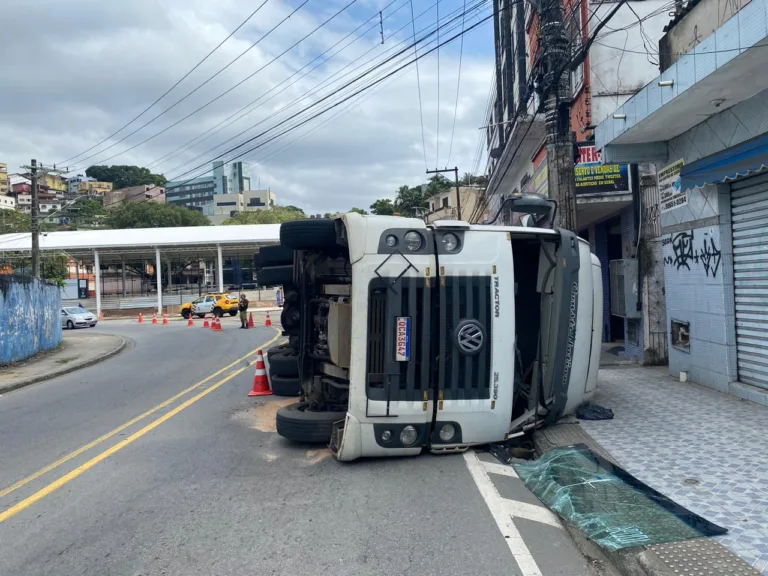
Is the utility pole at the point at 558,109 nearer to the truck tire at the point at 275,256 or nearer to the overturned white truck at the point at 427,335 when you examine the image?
the overturned white truck at the point at 427,335

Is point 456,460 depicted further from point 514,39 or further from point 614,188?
point 514,39

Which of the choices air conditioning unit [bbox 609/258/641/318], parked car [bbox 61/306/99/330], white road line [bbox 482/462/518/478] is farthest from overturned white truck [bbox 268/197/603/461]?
parked car [bbox 61/306/99/330]

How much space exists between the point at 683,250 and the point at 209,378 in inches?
354

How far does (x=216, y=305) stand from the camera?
35.8 m

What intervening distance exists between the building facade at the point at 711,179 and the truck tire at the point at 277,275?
5.36 m

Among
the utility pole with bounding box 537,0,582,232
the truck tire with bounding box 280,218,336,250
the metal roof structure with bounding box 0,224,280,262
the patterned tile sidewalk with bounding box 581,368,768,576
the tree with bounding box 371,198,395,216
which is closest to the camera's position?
the patterned tile sidewalk with bounding box 581,368,768,576

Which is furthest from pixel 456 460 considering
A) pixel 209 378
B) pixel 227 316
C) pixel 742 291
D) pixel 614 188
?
pixel 227 316

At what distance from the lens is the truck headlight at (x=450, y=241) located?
209 inches

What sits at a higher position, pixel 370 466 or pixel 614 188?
pixel 614 188

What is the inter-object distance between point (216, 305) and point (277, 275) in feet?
97.8

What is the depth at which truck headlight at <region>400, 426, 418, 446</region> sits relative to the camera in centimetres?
529

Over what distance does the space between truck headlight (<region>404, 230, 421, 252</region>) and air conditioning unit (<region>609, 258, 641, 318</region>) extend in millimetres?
7516

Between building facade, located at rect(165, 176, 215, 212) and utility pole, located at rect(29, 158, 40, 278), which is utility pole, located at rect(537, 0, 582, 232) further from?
building facade, located at rect(165, 176, 215, 212)

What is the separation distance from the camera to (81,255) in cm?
4806
